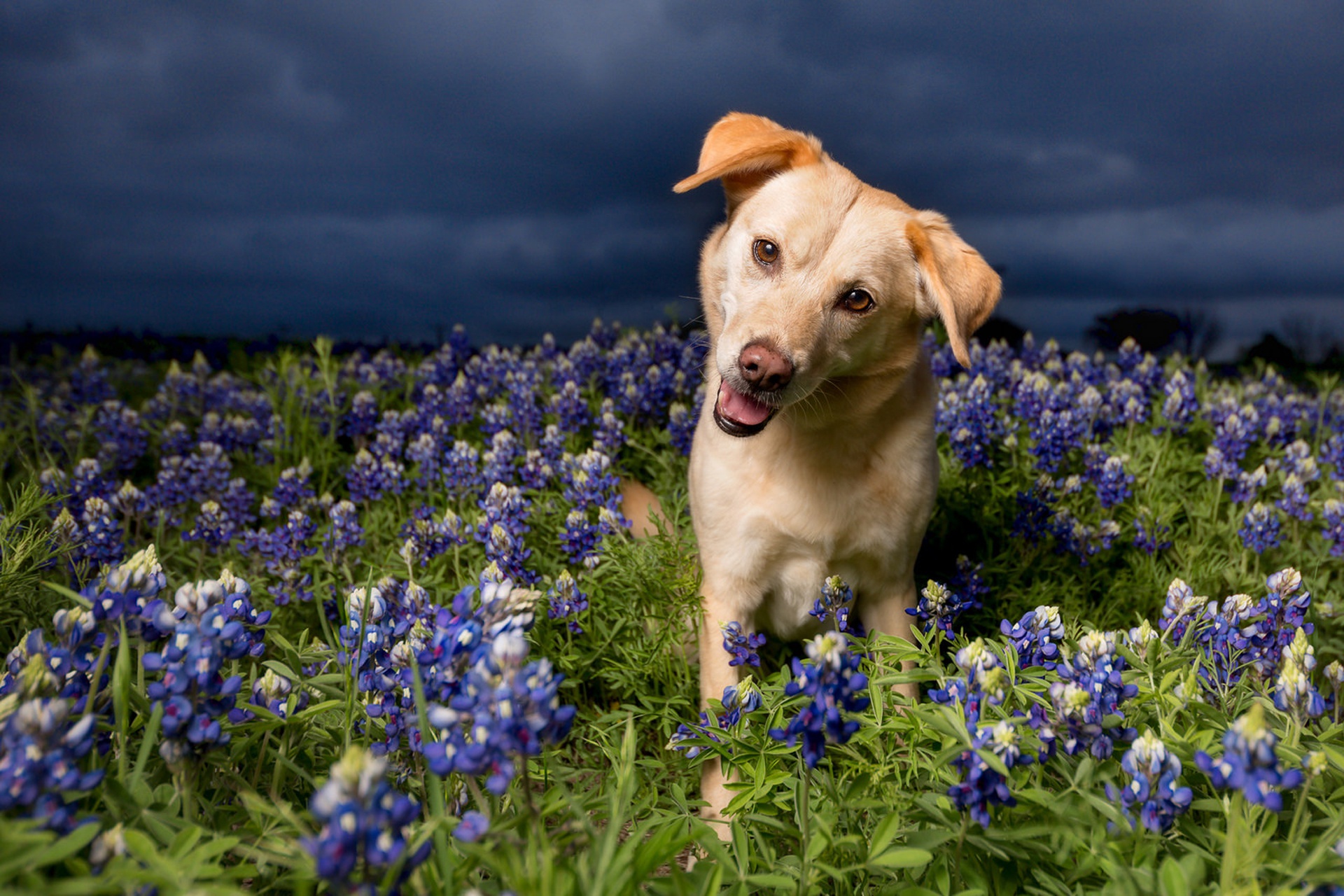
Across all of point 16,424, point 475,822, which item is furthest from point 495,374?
point 475,822

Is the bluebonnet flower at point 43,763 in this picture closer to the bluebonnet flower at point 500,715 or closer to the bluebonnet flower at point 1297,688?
the bluebonnet flower at point 500,715

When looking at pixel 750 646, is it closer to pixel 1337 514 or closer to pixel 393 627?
pixel 393 627

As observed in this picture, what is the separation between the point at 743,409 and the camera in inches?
92.5

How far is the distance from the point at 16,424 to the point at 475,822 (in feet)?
18.7

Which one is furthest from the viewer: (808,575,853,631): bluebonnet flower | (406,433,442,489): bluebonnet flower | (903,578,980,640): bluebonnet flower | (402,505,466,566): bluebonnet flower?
(406,433,442,489): bluebonnet flower

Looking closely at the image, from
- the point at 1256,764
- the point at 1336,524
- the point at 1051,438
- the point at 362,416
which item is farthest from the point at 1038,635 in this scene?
the point at 362,416

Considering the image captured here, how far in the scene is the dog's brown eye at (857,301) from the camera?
2.50m

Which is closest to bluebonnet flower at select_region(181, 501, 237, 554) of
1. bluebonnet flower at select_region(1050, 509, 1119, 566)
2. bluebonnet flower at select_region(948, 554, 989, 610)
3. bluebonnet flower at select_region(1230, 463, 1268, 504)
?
bluebonnet flower at select_region(948, 554, 989, 610)

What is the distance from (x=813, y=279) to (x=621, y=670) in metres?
1.52

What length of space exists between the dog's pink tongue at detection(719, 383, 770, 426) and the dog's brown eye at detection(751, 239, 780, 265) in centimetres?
45

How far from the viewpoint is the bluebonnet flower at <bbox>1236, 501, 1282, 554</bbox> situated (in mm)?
3537

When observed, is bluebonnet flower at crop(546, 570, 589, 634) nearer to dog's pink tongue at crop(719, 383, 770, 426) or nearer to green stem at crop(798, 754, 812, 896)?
dog's pink tongue at crop(719, 383, 770, 426)

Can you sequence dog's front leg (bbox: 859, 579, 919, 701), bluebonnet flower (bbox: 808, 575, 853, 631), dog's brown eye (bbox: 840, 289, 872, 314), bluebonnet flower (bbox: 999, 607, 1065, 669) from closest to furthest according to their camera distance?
bluebonnet flower (bbox: 999, 607, 1065, 669), bluebonnet flower (bbox: 808, 575, 853, 631), dog's brown eye (bbox: 840, 289, 872, 314), dog's front leg (bbox: 859, 579, 919, 701)

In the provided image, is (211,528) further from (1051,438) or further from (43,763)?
(1051,438)
